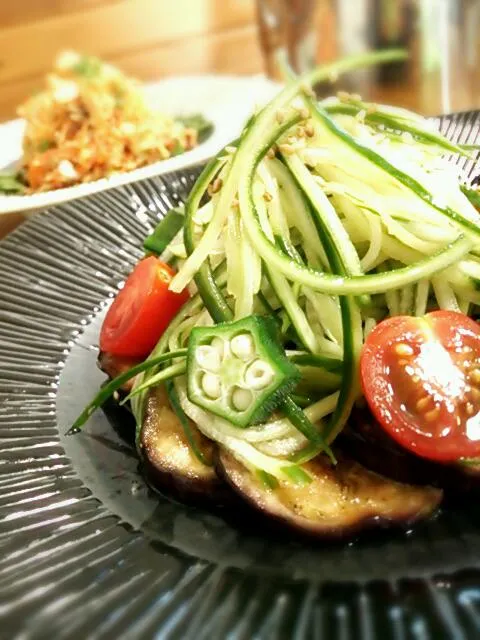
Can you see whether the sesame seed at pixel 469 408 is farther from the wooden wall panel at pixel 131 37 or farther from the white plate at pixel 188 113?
the wooden wall panel at pixel 131 37

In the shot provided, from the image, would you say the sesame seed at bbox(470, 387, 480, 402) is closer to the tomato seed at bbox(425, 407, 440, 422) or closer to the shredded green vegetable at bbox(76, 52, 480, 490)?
the tomato seed at bbox(425, 407, 440, 422)

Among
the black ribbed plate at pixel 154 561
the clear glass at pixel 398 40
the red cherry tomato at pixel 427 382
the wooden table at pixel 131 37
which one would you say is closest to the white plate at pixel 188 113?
the clear glass at pixel 398 40

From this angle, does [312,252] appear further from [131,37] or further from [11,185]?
[131,37]

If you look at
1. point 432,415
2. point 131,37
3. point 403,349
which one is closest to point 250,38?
point 131,37

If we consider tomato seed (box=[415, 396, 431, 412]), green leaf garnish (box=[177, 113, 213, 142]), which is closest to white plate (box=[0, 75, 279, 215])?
green leaf garnish (box=[177, 113, 213, 142])

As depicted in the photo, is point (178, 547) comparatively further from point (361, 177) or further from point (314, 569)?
point (361, 177)

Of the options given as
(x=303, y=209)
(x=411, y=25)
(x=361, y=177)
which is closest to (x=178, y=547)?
(x=303, y=209)
